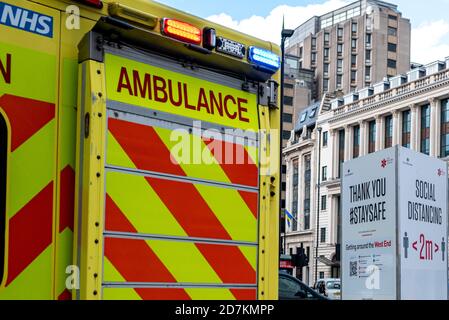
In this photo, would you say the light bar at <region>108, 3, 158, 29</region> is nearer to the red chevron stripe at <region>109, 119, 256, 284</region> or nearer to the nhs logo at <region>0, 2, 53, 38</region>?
the nhs logo at <region>0, 2, 53, 38</region>

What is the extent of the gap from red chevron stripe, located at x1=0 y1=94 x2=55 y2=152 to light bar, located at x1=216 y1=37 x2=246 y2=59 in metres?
1.00

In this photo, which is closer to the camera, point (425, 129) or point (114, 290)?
point (114, 290)

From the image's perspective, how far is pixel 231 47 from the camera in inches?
139

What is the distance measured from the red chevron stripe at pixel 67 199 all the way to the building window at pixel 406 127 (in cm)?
6593

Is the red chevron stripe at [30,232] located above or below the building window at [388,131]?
below

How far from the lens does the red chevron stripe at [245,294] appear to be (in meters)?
3.39

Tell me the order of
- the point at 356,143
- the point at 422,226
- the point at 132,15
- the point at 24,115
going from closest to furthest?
the point at 24,115 → the point at 132,15 → the point at 422,226 → the point at 356,143

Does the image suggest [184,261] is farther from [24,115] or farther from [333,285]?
[333,285]

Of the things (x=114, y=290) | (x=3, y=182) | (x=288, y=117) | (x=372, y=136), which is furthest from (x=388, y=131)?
(x=3, y=182)

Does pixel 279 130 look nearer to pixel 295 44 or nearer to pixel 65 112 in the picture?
pixel 65 112

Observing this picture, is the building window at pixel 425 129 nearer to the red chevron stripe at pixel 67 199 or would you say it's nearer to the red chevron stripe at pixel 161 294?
the red chevron stripe at pixel 161 294

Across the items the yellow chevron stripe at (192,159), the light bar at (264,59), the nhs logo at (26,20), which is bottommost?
the yellow chevron stripe at (192,159)

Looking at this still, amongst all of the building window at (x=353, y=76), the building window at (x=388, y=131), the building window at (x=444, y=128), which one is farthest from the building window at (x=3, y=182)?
the building window at (x=353, y=76)

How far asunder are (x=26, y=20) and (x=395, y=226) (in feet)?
25.2
